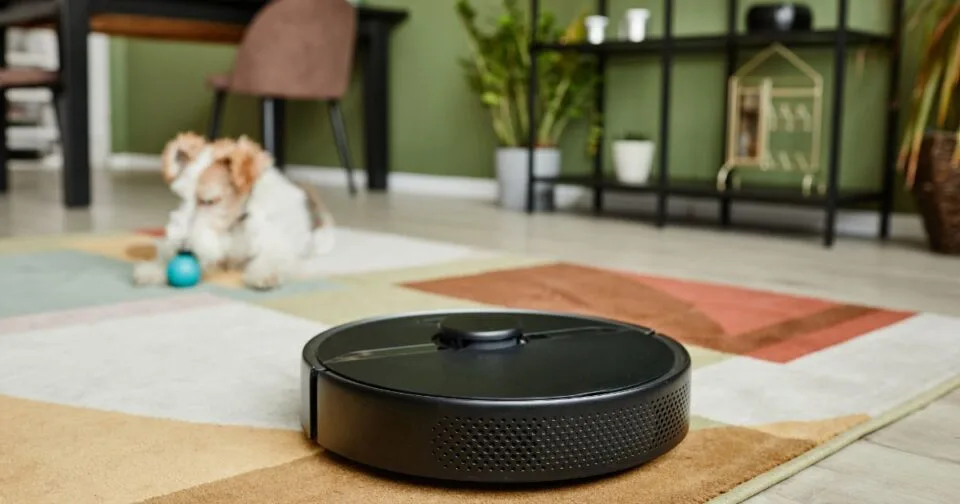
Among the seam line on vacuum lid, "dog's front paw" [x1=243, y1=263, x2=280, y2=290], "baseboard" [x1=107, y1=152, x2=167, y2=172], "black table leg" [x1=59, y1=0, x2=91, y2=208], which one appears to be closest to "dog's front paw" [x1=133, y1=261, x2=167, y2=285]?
"dog's front paw" [x1=243, y1=263, x2=280, y2=290]

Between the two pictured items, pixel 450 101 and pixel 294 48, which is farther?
pixel 450 101

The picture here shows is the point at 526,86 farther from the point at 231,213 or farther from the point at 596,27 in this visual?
the point at 231,213

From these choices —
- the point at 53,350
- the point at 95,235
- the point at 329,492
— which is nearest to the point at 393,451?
the point at 329,492

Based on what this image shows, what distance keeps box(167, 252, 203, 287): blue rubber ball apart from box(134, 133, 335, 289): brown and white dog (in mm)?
41

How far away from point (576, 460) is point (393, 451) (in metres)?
0.17

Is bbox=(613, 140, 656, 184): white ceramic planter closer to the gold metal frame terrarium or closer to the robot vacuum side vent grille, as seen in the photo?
the gold metal frame terrarium

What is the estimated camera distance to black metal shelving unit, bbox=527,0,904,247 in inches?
114

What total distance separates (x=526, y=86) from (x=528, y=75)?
9cm

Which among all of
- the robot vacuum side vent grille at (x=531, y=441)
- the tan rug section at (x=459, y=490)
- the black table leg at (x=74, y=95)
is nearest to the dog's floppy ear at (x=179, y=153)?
the tan rug section at (x=459, y=490)

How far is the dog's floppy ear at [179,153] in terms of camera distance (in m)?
1.98

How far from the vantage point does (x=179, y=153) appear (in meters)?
2.00

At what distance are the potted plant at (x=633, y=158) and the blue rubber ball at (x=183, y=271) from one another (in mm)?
1946

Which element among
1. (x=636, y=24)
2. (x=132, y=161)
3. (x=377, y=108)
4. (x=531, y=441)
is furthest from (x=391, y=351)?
(x=132, y=161)

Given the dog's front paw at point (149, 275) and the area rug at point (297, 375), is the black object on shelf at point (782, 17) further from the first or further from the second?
the dog's front paw at point (149, 275)
